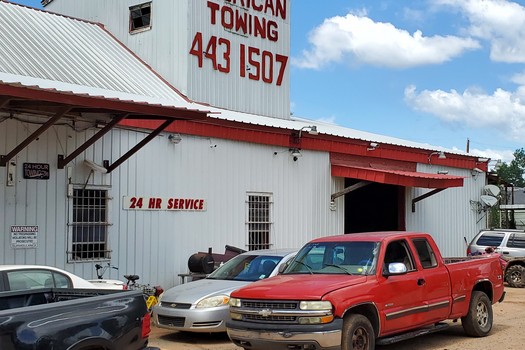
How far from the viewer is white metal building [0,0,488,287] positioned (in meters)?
12.9

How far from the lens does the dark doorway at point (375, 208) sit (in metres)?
23.7

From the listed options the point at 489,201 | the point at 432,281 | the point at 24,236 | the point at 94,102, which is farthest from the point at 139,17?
the point at 489,201

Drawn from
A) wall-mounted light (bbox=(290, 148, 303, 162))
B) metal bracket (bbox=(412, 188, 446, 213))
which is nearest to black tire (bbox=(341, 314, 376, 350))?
wall-mounted light (bbox=(290, 148, 303, 162))

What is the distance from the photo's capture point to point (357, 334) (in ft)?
28.5

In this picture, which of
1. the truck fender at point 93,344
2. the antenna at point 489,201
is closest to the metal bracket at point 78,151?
the truck fender at point 93,344

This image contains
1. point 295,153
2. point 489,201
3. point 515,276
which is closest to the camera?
point 295,153

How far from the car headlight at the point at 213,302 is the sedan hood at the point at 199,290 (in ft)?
0.26

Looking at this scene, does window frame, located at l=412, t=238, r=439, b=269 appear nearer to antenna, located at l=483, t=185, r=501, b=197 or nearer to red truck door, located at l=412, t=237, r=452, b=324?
red truck door, located at l=412, t=237, r=452, b=324

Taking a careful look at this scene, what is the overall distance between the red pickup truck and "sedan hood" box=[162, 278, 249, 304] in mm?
1637

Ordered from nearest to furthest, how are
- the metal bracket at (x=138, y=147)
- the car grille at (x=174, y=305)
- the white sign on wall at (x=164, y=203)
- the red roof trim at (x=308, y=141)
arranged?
the car grille at (x=174, y=305) → the metal bracket at (x=138, y=147) → the white sign on wall at (x=164, y=203) → the red roof trim at (x=308, y=141)

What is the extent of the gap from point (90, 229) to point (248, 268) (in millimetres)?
3762

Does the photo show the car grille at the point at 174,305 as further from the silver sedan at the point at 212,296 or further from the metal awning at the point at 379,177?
the metal awning at the point at 379,177

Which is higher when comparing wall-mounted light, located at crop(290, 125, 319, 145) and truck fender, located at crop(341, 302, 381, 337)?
wall-mounted light, located at crop(290, 125, 319, 145)

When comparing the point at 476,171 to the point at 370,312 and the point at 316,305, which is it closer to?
the point at 370,312
